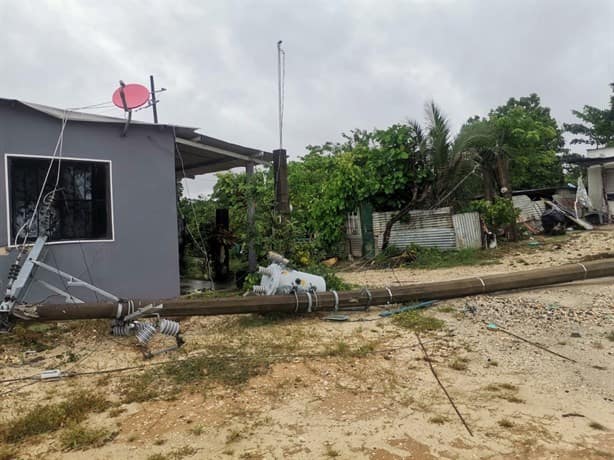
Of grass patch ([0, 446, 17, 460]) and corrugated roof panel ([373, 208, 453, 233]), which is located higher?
corrugated roof panel ([373, 208, 453, 233])

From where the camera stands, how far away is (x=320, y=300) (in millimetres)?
5773

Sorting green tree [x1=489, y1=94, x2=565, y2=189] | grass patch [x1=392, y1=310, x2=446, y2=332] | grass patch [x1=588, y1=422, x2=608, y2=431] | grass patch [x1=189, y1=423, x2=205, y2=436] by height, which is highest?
green tree [x1=489, y1=94, x2=565, y2=189]

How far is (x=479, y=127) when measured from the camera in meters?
12.5

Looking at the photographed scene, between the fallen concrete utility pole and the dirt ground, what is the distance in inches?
10.8

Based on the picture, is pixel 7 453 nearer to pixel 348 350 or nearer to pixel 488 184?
pixel 348 350


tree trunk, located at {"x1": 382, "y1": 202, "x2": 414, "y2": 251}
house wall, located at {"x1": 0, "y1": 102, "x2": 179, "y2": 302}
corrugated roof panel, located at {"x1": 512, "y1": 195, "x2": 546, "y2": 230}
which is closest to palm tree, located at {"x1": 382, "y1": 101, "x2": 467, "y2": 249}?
tree trunk, located at {"x1": 382, "y1": 202, "x2": 414, "y2": 251}

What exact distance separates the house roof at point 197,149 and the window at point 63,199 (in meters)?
0.64

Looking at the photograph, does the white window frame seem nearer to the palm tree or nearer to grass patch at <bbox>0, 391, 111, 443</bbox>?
grass patch at <bbox>0, 391, 111, 443</bbox>

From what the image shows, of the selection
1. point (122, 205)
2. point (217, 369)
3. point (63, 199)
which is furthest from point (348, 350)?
point (63, 199)

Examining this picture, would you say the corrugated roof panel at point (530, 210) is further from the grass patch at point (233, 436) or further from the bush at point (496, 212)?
the grass patch at point (233, 436)

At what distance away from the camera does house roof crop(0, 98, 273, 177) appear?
572 cm

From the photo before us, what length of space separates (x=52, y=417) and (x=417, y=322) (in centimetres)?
407

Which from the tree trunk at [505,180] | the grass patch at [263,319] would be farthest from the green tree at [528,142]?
the grass patch at [263,319]

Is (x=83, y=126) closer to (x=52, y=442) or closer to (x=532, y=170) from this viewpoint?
(x=52, y=442)
